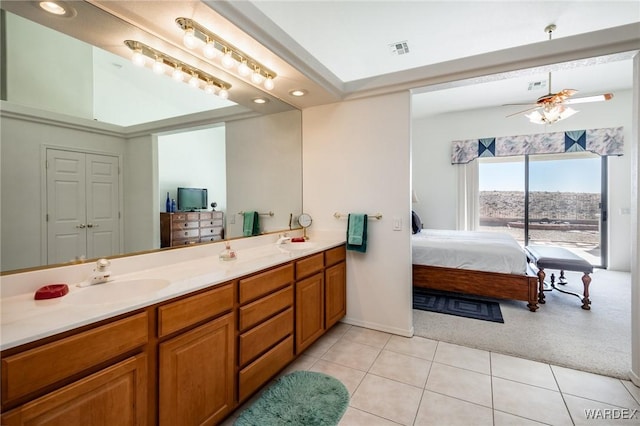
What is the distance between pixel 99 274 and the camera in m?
1.46

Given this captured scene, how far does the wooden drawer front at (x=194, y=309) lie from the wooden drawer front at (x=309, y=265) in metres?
0.71

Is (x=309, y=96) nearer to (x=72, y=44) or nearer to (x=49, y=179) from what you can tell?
(x=72, y=44)

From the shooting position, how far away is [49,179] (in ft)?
4.61

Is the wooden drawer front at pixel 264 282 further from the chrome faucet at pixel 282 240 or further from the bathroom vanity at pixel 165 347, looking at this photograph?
the chrome faucet at pixel 282 240

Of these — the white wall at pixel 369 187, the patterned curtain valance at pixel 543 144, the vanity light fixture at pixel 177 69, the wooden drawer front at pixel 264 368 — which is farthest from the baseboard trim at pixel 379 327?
the patterned curtain valance at pixel 543 144

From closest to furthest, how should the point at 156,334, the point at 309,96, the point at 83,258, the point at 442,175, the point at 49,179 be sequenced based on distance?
the point at 156,334
the point at 49,179
the point at 83,258
the point at 309,96
the point at 442,175

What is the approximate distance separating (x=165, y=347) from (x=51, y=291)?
1.86 feet

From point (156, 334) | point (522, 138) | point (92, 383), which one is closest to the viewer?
point (92, 383)

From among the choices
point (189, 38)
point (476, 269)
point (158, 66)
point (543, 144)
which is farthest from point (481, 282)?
point (158, 66)

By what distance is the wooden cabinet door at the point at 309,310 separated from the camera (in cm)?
224

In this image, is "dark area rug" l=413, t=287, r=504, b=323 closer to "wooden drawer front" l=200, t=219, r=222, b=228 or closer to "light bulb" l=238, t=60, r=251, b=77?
"wooden drawer front" l=200, t=219, r=222, b=228

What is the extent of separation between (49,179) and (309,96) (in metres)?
2.12

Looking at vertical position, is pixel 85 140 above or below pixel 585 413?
above

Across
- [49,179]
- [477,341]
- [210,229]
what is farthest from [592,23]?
[49,179]
